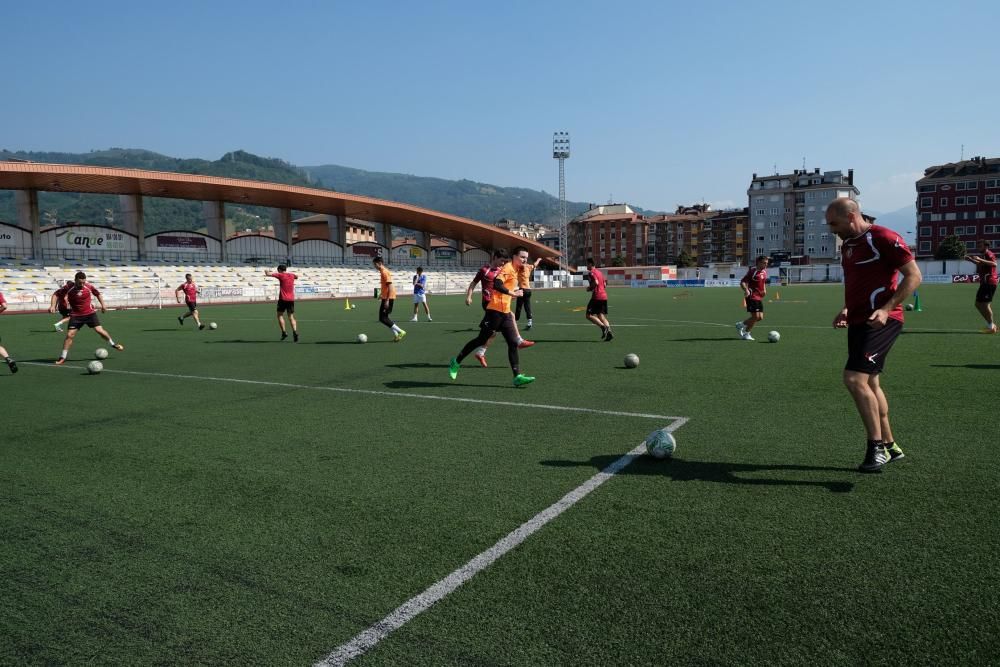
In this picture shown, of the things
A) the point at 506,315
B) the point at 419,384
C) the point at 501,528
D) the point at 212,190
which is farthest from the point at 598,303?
A: the point at 212,190

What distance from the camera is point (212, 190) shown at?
53031 mm

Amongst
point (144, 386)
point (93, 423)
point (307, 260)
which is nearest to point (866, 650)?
point (93, 423)

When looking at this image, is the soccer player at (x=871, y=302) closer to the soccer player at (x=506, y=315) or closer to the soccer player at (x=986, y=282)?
the soccer player at (x=506, y=315)

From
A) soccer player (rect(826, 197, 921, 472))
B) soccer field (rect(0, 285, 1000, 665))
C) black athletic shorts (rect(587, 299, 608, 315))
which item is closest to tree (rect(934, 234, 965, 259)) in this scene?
black athletic shorts (rect(587, 299, 608, 315))

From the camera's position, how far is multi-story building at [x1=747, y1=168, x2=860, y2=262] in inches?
4710

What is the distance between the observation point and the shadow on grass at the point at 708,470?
505 centimetres

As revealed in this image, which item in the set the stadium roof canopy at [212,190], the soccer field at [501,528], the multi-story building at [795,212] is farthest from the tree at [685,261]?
the soccer field at [501,528]

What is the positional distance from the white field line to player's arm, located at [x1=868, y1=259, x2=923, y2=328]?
7.78 ft

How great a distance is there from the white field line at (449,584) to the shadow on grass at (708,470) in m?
0.37

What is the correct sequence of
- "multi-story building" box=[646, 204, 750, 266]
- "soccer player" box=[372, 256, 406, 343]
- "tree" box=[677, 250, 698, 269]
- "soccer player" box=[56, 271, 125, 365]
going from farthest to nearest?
"multi-story building" box=[646, 204, 750, 266], "tree" box=[677, 250, 698, 269], "soccer player" box=[372, 256, 406, 343], "soccer player" box=[56, 271, 125, 365]

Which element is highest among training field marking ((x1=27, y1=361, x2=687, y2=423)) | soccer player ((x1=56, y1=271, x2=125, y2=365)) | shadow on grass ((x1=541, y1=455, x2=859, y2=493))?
soccer player ((x1=56, y1=271, x2=125, y2=365))

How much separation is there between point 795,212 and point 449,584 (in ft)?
436

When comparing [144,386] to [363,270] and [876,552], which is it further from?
[363,270]

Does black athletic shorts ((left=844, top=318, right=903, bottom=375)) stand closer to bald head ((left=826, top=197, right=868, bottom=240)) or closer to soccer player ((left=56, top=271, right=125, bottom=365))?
bald head ((left=826, top=197, right=868, bottom=240))
